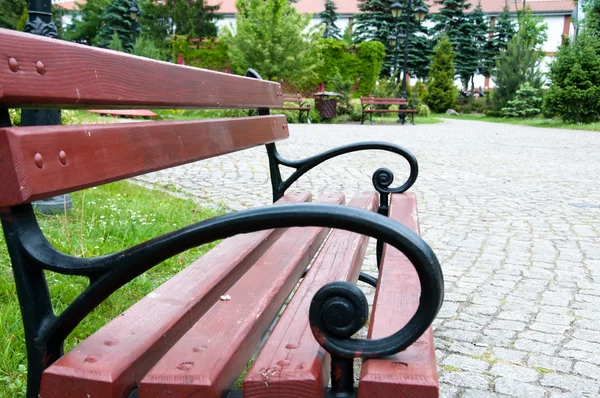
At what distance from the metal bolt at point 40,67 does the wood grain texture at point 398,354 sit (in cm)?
82

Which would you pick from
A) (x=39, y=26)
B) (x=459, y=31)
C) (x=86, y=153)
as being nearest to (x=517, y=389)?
(x=86, y=153)

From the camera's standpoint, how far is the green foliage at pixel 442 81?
3975 cm

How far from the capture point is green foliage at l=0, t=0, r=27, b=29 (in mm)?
41344

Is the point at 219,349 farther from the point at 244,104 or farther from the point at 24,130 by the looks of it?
the point at 244,104

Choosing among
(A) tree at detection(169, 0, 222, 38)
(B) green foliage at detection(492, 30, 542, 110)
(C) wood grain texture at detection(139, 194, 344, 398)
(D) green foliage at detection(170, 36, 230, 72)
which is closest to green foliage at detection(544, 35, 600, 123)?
(B) green foliage at detection(492, 30, 542, 110)

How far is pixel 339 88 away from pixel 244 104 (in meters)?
22.5

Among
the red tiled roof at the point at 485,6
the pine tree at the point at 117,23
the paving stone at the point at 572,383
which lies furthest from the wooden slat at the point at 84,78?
the red tiled roof at the point at 485,6

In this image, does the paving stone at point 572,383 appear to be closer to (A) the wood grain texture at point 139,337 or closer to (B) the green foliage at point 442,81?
(A) the wood grain texture at point 139,337

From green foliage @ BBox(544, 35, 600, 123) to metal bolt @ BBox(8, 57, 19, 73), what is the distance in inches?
925

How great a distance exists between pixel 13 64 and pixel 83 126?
26 cm

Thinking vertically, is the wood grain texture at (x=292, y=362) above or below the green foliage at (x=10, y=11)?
below

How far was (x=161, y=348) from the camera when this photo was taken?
51.8 inches

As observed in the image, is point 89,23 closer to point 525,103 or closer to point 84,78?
point 525,103

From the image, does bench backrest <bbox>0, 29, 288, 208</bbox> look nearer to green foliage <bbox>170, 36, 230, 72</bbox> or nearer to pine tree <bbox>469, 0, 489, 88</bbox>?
green foliage <bbox>170, 36, 230, 72</bbox>
